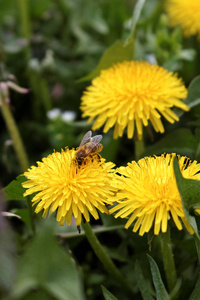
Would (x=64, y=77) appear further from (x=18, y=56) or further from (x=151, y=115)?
(x=151, y=115)

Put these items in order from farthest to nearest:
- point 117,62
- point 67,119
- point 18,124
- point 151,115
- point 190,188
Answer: point 18,124 < point 67,119 < point 117,62 < point 151,115 < point 190,188

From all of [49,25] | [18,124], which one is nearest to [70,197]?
[18,124]

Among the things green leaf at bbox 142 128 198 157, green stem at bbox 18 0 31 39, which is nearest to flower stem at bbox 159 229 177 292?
green leaf at bbox 142 128 198 157

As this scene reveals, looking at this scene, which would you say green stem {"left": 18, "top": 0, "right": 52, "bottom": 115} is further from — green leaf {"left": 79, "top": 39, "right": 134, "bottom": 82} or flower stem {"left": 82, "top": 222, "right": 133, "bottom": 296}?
flower stem {"left": 82, "top": 222, "right": 133, "bottom": 296}

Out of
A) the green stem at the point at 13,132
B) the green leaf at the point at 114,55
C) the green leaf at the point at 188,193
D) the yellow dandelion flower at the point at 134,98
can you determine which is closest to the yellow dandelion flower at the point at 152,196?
the green leaf at the point at 188,193

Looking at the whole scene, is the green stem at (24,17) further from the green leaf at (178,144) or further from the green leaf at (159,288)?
the green leaf at (159,288)

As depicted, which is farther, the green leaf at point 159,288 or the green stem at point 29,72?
the green stem at point 29,72

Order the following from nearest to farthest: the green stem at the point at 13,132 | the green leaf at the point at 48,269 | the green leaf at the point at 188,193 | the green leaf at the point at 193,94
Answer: the green leaf at the point at 48,269, the green leaf at the point at 188,193, the green leaf at the point at 193,94, the green stem at the point at 13,132
